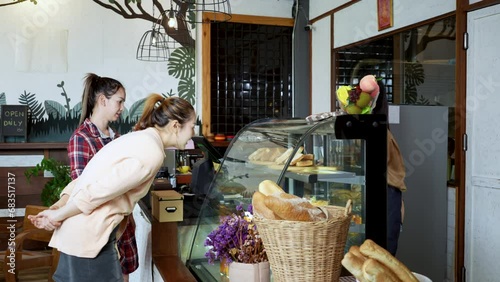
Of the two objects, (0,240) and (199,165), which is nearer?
(199,165)

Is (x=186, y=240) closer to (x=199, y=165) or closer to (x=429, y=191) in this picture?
(x=199, y=165)

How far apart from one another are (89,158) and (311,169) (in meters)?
1.07

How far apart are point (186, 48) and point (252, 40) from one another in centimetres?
84

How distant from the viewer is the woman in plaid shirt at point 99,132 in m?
2.28

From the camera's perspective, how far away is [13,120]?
5.26 metres

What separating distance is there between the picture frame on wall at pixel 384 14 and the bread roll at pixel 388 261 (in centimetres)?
392

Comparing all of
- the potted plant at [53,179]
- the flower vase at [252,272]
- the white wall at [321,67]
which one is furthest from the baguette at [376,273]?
the white wall at [321,67]

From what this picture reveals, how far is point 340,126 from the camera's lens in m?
1.29

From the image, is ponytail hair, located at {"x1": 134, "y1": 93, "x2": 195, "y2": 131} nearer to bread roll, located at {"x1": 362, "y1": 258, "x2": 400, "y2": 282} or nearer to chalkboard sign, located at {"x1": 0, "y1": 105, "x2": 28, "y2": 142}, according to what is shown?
bread roll, located at {"x1": 362, "y1": 258, "x2": 400, "y2": 282}

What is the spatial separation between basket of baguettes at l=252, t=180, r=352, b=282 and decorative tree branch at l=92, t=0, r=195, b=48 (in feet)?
15.8

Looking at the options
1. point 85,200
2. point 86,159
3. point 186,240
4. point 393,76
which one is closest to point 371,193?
point 85,200

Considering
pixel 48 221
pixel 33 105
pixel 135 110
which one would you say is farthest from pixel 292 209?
pixel 33 105

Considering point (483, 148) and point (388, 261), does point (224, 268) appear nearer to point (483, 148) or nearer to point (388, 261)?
point (388, 261)

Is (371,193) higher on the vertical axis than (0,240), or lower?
higher
